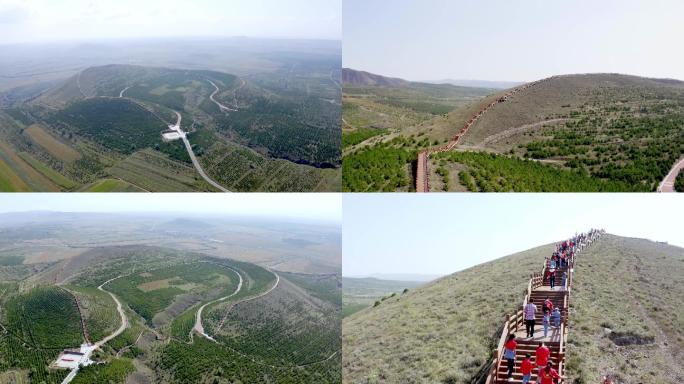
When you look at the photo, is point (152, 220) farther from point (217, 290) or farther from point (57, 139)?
point (57, 139)

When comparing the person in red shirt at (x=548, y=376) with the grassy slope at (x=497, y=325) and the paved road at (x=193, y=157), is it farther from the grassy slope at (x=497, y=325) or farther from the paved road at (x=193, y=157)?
the paved road at (x=193, y=157)

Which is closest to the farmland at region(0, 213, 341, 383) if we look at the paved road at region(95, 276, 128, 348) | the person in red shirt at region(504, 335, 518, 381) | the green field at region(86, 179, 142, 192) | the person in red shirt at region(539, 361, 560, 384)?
the paved road at region(95, 276, 128, 348)

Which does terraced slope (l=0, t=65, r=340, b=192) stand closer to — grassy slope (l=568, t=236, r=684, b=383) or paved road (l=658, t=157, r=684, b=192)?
grassy slope (l=568, t=236, r=684, b=383)

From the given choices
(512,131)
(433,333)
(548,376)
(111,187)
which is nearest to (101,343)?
(111,187)

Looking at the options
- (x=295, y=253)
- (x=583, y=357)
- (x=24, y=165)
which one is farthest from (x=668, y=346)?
(x=295, y=253)

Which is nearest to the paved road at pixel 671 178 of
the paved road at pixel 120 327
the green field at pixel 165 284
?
the paved road at pixel 120 327

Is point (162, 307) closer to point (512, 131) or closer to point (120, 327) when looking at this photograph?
point (120, 327)
